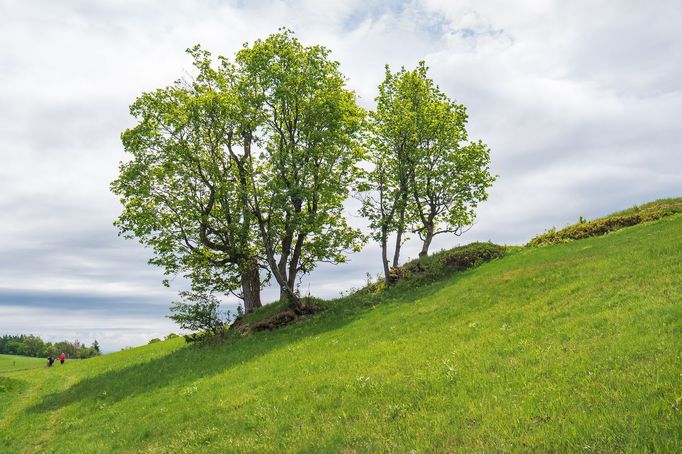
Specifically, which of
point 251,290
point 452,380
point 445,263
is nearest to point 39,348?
point 251,290

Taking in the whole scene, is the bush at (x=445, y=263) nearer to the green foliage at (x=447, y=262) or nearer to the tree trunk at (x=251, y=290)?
the green foliage at (x=447, y=262)

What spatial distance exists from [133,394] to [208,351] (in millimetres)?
8371

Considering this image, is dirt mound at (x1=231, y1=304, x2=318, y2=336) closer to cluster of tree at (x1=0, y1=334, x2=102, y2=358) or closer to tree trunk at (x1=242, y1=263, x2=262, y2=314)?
tree trunk at (x1=242, y1=263, x2=262, y2=314)

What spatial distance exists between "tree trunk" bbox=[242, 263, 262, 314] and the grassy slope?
37.9ft

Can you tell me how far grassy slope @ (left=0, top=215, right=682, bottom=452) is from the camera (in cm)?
962

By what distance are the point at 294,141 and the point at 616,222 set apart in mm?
29914

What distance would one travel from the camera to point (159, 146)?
37562 mm

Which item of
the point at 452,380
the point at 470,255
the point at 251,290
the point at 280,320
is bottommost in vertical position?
the point at 452,380

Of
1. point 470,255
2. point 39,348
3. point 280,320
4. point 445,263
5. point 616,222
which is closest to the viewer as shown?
point 280,320

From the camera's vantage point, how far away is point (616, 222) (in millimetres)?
38031

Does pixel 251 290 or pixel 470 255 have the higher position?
pixel 251 290

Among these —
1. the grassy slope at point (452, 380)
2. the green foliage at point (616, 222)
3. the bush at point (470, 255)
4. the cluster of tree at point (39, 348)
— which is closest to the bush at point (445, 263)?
the bush at point (470, 255)

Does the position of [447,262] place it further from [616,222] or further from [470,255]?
[616,222]

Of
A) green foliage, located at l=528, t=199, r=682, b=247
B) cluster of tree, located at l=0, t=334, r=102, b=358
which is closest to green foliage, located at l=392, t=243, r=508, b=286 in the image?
green foliage, located at l=528, t=199, r=682, b=247
